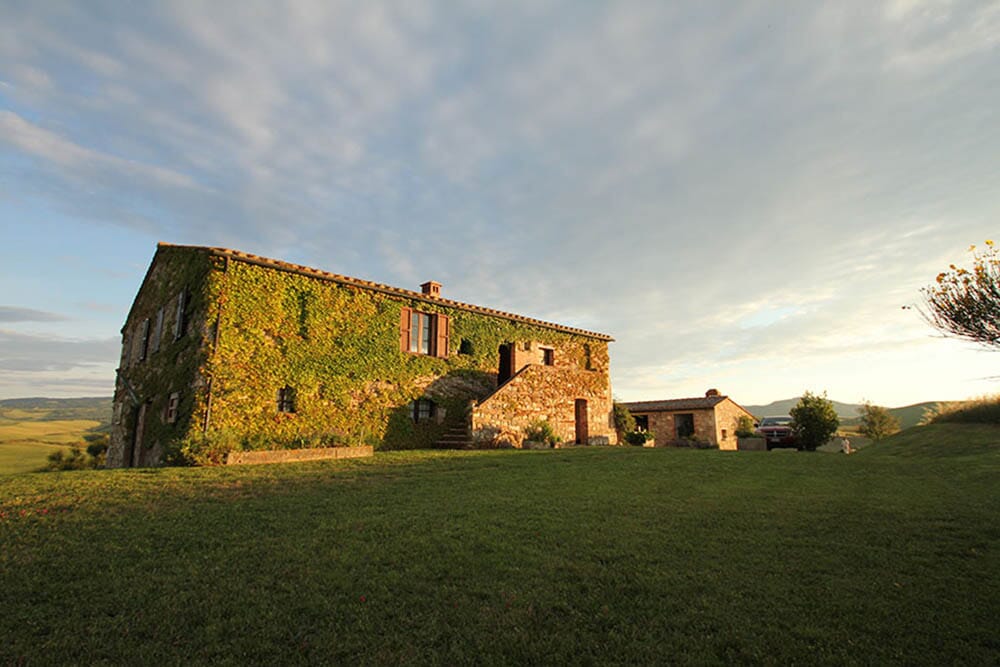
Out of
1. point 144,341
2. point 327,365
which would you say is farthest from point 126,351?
point 327,365

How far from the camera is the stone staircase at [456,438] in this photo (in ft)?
53.7

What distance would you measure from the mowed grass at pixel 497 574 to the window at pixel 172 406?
18.8ft

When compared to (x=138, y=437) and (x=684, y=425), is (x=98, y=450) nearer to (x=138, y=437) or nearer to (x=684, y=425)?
(x=138, y=437)

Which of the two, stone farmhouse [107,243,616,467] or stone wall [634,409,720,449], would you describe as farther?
stone wall [634,409,720,449]

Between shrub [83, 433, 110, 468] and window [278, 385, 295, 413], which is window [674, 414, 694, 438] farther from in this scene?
shrub [83, 433, 110, 468]

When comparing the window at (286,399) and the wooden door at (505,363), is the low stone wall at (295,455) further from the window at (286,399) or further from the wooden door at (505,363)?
the wooden door at (505,363)

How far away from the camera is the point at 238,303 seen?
14.0m

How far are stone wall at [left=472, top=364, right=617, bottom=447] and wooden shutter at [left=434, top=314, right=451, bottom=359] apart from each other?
2.83m

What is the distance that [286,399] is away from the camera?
567 inches

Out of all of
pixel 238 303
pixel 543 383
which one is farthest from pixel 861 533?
pixel 238 303

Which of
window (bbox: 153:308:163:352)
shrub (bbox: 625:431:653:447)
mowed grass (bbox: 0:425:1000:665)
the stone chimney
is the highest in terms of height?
the stone chimney

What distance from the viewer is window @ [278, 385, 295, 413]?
47.0 feet

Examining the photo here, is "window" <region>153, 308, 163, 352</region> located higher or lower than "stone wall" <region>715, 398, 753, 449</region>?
higher

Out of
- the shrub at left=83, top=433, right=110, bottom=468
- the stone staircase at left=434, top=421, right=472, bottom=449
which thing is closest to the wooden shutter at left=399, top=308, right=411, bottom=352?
the stone staircase at left=434, top=421, right=472, bottom=449
